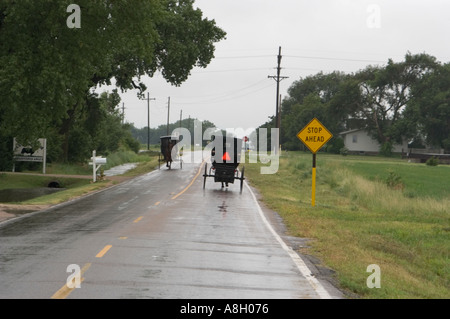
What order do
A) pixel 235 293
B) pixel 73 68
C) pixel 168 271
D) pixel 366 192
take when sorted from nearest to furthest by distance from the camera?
pixel 235 293
pixel 168 271
pixel 73 68
pixel 366 192

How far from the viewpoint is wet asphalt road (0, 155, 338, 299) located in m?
8.94

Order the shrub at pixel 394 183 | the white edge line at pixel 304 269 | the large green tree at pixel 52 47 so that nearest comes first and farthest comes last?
1. the white edge line at pixel 304 269
2. the large green tree at pixel 52 47
3. the shrub at pixel 394 183

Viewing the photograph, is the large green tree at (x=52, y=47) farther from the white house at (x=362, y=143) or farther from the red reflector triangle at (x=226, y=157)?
the white house at (x=362, y=143)

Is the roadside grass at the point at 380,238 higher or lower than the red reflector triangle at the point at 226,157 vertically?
lower

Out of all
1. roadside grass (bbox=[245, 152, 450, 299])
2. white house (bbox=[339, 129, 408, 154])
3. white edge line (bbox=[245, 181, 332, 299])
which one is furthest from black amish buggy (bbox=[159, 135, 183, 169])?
white house (bbox=[339, 129, 408, 154])

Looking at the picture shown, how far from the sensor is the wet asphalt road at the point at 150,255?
894cm

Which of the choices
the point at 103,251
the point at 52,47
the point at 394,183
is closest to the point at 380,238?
the point at 103,251

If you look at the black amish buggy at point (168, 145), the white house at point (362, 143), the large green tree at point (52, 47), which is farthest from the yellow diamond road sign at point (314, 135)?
the white house at point (362, 143)

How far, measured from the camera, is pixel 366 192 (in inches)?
1281

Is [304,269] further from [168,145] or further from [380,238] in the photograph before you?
[168,145]

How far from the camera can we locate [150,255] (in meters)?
11.9
